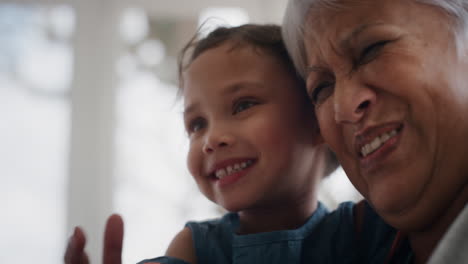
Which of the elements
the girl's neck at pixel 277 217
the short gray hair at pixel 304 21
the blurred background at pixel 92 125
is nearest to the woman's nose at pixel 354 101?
the short gray hair at pixel 304 21

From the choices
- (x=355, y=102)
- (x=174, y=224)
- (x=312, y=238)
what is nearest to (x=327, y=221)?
(x=312, y=238)

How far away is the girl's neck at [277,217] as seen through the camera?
1070 millimetres

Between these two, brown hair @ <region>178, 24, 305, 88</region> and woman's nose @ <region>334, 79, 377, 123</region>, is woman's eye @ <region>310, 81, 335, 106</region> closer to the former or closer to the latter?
woman's nose @ <region>334, 79, 377, 123</region>

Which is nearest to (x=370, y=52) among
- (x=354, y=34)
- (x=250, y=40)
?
(x=354, y=34)

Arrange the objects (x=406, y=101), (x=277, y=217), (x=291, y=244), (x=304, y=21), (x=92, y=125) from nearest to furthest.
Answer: (x=406, y=101) < (x=304, y=21) < (x=291, y=244) < (x=277, y=217) < (x=92, y=125)

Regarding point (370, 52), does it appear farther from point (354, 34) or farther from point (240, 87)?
point (240, 87)

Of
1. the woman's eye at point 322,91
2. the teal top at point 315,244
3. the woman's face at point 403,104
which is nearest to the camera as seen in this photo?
the woman's face at point 403,104

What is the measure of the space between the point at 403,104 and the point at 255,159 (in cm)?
40

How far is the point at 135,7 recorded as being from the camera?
8.11ft

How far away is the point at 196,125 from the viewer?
1104mm

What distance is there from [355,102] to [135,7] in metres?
2.03

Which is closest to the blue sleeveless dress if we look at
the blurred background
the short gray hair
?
the short gray hair

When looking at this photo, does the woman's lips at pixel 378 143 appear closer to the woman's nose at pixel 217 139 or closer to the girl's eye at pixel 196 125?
the woman's nose at pixel 217 139

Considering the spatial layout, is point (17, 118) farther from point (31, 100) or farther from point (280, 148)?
point (280, 148)
